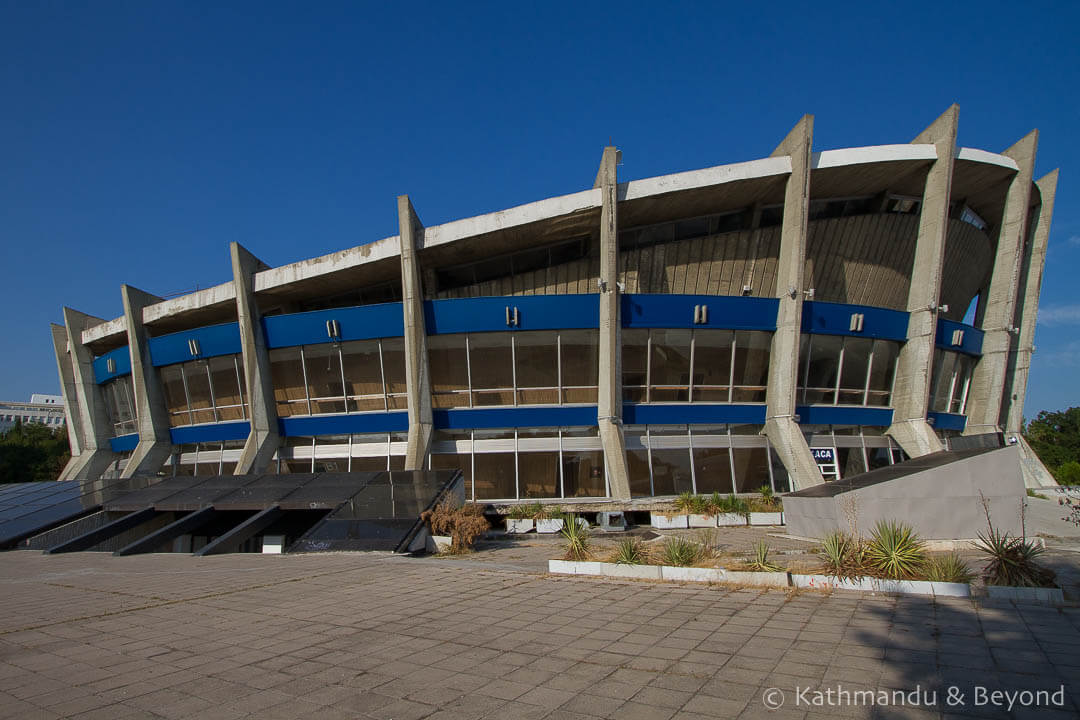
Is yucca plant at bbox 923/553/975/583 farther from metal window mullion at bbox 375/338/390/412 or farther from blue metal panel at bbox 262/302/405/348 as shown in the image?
metal window mullion at bbox 375/338/390/412

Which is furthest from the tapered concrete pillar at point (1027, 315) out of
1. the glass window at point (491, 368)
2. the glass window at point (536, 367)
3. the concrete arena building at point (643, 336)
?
the glass window at point (491, 368)

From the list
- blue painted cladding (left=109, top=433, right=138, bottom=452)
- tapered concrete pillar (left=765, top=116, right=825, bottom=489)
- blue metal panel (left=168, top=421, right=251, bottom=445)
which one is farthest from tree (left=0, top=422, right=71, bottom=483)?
tapered concrete pillar (left=765, top=116, right=825, bottom=489)

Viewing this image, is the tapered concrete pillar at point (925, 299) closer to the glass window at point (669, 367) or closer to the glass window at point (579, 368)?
the glass window at point (669, 367)

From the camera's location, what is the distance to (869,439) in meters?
24.3

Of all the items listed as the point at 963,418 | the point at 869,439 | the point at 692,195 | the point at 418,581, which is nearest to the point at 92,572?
the point at 418,581

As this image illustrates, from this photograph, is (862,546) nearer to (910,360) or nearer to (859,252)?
(910,360)

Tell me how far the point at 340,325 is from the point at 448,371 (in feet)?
16.5

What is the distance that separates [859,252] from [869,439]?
8.36 metres

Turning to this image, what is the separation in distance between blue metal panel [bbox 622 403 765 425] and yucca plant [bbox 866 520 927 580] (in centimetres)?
1421

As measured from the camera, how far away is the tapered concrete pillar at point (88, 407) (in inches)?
1310

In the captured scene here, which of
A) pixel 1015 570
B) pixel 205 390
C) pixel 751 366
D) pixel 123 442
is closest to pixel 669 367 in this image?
pixel 751 366

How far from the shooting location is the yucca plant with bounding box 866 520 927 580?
7801 millimetres

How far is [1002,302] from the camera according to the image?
26656mm

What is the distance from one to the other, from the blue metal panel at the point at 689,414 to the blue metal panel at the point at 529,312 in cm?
393
